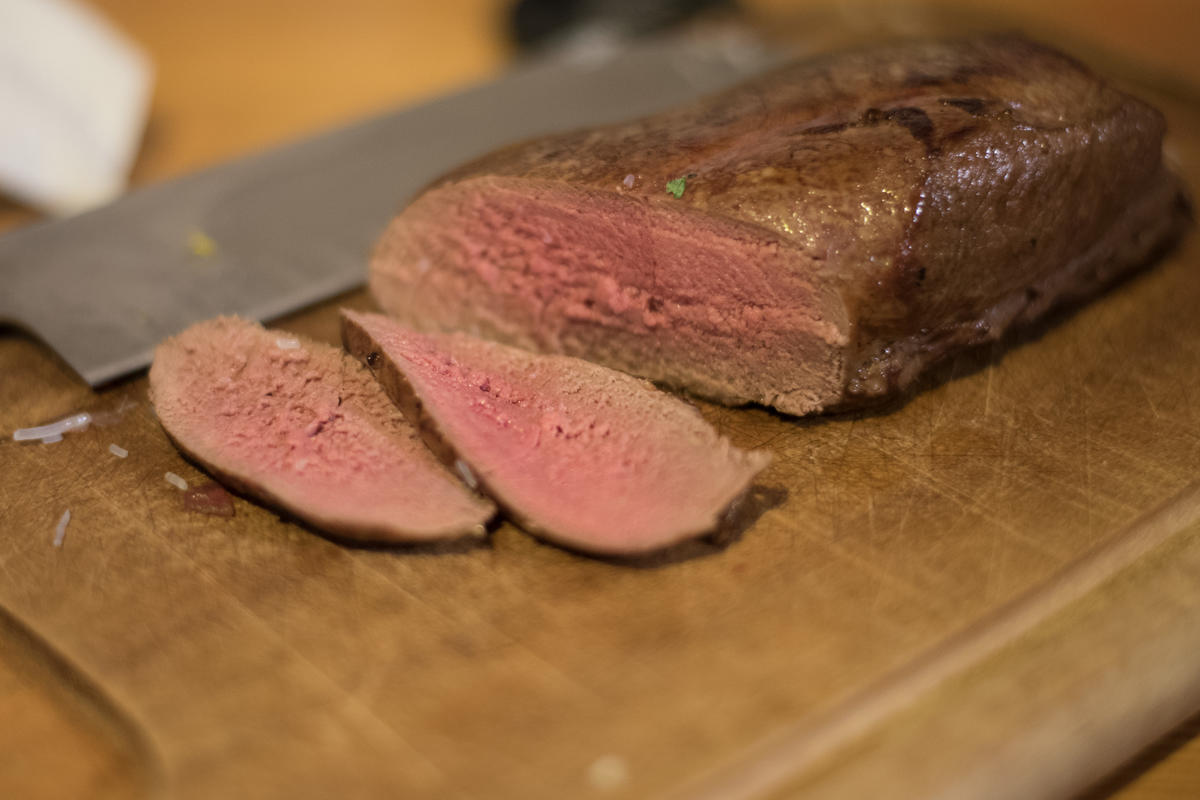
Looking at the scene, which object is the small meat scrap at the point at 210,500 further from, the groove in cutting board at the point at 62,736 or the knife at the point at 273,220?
the knife at the point at 273,220

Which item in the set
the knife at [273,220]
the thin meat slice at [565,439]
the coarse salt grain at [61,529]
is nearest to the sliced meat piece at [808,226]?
the thin meat slice at [565,439]

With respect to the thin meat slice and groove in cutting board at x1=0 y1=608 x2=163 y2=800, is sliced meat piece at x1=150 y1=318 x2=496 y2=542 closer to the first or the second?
the thin meat slice

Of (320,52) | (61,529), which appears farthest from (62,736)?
(320,52)

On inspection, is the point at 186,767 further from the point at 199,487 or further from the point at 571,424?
the point at 571,424

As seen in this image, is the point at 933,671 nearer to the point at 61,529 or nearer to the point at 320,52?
the point at 61,529

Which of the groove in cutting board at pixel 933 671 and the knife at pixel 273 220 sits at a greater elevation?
the knife at pixel 273 220

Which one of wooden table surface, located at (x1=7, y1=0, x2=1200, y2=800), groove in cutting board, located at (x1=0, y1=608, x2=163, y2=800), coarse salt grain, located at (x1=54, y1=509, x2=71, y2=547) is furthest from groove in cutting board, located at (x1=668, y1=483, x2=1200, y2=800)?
wooden table surface, located at (x1=7, y1=0, x2=1200, y2=800)
